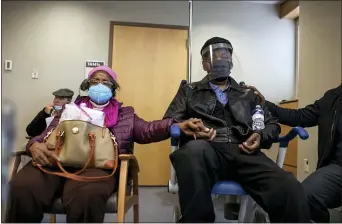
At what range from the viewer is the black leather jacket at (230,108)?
1434 millimetres

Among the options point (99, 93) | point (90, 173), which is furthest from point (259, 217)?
point (99, 93)

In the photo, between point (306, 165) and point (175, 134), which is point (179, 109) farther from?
point (306, 165)

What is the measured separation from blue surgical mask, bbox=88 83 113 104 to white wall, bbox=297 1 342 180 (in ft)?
5.89

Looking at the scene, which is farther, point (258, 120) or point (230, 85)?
point (230, 85)

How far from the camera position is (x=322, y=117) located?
65.6 inches

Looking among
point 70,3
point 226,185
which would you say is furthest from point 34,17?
point 226,185

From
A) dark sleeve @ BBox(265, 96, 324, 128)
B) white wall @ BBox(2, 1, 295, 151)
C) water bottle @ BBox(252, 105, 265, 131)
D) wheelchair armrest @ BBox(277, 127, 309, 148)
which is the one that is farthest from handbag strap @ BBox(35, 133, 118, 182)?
white wall @ BBox(2, 1, 295, 151)

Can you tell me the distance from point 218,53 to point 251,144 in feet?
1.82

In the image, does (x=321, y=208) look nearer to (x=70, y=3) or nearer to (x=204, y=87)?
(x=204, y=87)

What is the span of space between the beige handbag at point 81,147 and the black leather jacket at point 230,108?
37cm

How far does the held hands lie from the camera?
1.37m

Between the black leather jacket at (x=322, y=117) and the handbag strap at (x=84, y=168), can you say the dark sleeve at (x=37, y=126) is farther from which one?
the black leather jacket at (x=322, y=117)

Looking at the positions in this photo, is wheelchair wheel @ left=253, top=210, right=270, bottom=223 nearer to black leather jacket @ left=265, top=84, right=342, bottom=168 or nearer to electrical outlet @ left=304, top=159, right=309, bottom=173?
black leather jacket @ left=265, top=84, right=342, bottom=168

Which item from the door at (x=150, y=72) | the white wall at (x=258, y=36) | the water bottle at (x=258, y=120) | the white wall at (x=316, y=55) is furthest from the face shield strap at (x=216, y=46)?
the white wall at (x=258, y=36)
